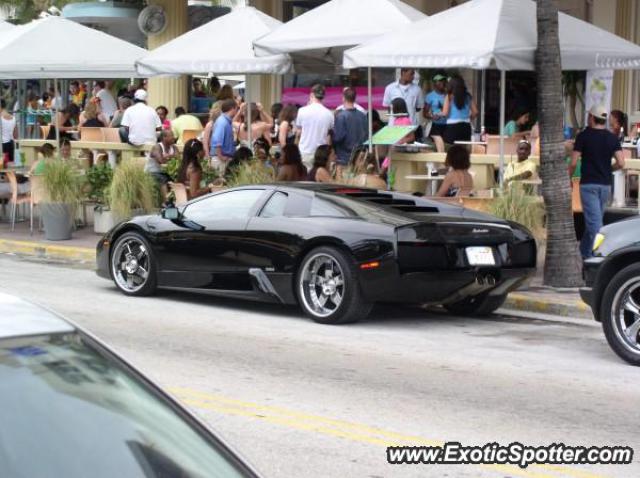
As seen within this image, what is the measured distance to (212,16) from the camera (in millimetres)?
30328

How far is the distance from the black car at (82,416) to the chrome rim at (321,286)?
8214 millimetres

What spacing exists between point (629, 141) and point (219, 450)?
18.3 meters

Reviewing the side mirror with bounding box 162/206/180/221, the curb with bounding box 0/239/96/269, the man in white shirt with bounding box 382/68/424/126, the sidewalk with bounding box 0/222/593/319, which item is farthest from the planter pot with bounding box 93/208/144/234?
the side mirror with bounding box 162/206/180/221

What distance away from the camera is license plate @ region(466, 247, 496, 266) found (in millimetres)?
11719

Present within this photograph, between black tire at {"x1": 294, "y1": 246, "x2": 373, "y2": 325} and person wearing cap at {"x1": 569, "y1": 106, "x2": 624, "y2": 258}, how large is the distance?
3887mm

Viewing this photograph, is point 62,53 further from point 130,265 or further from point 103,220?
point 130,265

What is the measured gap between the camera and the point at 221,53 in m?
18.8

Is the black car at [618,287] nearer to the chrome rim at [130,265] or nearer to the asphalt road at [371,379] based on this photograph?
the asphalt road at [371,379]

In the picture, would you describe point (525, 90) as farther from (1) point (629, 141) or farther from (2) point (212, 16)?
(2) point (212, 16)

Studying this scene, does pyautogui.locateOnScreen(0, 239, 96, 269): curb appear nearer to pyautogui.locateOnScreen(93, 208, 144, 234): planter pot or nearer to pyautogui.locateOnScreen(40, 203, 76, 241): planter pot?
pyautogui.locateOnScreen(40, 203, 76, 241): planter pot

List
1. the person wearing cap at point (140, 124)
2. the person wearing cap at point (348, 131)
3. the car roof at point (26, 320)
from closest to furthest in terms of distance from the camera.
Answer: the car roof at point (26, 320) → the person wearing cap at point (348, 131) → the person wearing cap at point (140, 124)

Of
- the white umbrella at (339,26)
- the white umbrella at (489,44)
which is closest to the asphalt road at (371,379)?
the white umbrella at (489,44)

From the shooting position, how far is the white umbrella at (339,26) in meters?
17.6

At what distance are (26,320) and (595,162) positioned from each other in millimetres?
11662
